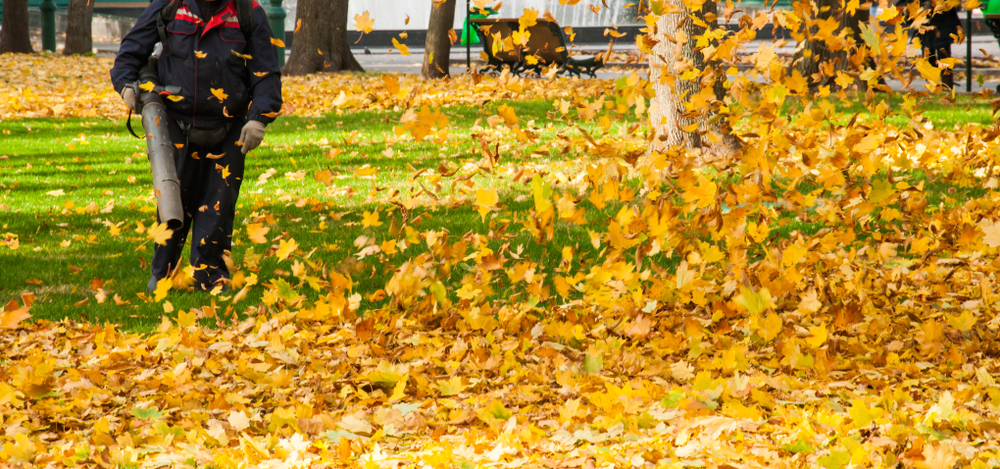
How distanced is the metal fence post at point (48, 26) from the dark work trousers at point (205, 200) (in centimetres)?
2087

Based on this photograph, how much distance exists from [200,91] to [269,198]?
9.39ft

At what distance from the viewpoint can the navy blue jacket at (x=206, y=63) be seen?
4621mm

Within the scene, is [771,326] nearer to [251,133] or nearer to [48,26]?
[251,133]

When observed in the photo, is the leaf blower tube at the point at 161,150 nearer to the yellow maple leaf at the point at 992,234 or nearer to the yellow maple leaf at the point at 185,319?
the yellow maple leaf at the point at 185,319

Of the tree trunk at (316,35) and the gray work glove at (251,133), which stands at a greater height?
the tree trunk at (316,35)

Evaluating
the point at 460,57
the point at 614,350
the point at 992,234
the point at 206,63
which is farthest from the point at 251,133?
the point at 460,57

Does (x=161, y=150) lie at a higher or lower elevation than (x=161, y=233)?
higher

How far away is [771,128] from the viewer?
4441mm

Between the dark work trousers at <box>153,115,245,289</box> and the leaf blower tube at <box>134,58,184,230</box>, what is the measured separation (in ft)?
0.47

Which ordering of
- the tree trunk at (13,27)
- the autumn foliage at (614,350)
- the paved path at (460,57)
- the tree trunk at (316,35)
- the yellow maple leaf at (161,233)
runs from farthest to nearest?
the tree trunk at (13,27)
the paved path at (460,57)
the tree trunk at (316,35)
the yellow maple leaf at (161,233)
the autumn foliage at (614,350)

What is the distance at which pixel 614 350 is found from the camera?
396 centimetres

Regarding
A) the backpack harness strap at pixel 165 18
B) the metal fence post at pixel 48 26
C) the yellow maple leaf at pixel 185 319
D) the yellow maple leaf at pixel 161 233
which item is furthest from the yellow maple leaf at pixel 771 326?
the metal fence post at pixel 48 26

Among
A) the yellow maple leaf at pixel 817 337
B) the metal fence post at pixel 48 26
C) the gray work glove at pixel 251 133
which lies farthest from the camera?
the metal fence post at pixel 48 26

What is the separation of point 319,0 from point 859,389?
14.8 meters
